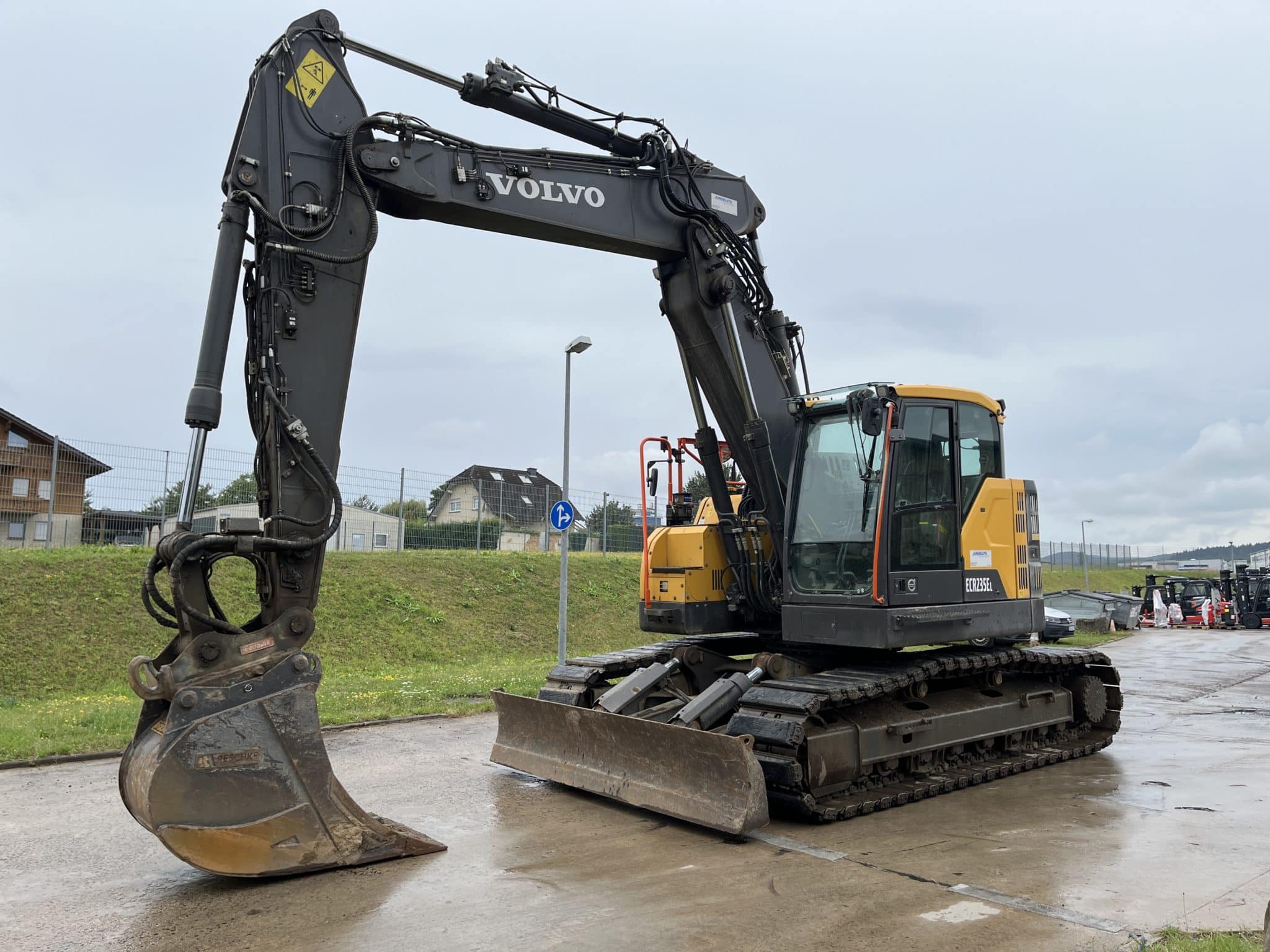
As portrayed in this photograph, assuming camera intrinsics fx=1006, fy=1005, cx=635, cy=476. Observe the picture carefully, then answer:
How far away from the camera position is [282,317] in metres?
5.89

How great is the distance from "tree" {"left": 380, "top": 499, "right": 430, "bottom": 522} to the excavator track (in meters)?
13.8

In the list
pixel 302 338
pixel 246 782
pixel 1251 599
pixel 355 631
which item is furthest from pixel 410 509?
pixel 1251 599

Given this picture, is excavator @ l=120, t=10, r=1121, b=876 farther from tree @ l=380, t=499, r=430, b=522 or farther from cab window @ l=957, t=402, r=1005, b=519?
tree @ l=380, t=499, r=430, b=522

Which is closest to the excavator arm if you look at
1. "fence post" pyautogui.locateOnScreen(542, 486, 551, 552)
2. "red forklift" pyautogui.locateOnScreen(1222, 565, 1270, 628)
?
"fence post" pyautogui.locateOnScreen(542, 486, 551, 552)

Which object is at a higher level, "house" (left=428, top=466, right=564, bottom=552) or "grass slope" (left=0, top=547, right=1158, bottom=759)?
"house" (left=428, top=466, right=564, bottom=552)

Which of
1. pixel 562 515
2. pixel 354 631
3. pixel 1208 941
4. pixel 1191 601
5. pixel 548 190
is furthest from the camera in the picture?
pixel 1191 601

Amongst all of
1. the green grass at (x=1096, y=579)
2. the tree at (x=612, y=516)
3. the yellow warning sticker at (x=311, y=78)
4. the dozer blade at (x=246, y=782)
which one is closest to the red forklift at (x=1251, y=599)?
the green grass at (x=1096, y=579)

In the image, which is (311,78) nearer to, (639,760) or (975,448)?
(639,760)

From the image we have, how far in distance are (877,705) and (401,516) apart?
16.3 metres

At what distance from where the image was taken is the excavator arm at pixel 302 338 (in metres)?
5.12

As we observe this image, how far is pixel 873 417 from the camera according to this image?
7.02 m

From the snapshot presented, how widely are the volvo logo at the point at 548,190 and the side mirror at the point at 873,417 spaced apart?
8.02 feet

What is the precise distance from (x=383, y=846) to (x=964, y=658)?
470 centimetres

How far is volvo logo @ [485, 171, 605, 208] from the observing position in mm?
6848
